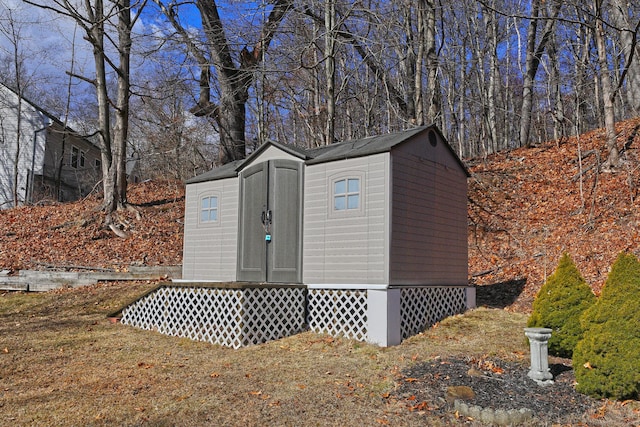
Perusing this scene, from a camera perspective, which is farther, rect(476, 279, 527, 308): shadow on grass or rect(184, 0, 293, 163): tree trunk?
rect(184, 0, 293, 163): tree trunk

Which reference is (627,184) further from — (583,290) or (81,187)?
(81,187)

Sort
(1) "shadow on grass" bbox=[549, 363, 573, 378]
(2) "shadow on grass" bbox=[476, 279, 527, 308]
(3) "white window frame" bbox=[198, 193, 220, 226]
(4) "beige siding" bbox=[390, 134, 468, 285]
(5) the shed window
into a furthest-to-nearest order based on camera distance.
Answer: (2) "shadow on grass" bbox=[476, 279, 527, 308], (3) "white window frame" bbox=[198, 193, 220, 226], (5) the shed window, (4) "beige siding" bbox=[390, 134, 468, 285], (1) "shadow on grass" bbox=[549, 363, 573, 378]

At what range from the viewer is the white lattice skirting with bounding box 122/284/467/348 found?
7383 millimetres

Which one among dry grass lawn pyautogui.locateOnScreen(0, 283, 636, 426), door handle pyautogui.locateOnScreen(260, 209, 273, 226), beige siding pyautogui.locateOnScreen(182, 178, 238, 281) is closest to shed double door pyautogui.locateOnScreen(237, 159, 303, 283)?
door handle pyautogui.locateOnScreen(260, 209, 273, 226)

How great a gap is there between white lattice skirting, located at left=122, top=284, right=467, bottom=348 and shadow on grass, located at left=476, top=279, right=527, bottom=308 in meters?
1.91

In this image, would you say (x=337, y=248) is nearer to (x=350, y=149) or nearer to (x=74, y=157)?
(x=350, y=149)

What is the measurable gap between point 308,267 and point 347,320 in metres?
1.13

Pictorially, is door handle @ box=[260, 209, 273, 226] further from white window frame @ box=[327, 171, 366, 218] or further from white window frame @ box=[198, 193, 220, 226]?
white window frame @ box=[198, 193, 220, 226]

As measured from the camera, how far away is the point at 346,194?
7.97 metres

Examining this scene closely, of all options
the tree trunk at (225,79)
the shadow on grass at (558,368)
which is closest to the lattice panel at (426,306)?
the shadow on grass at (558,368)

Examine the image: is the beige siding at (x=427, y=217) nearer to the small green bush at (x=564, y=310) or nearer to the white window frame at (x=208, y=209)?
the small green bush at (x=564, y=310)

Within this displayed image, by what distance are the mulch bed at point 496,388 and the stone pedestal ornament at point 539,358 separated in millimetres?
79

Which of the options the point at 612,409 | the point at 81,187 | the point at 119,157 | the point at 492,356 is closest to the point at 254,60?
the point at 119,157

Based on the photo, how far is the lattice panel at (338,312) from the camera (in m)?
7.52
